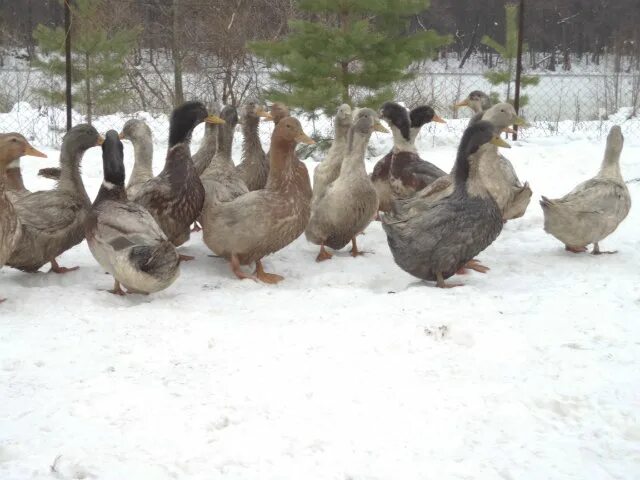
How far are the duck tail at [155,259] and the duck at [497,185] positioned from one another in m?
1.77

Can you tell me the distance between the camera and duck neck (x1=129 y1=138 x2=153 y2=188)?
6.29 m

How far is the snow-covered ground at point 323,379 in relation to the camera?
2541 millimetres

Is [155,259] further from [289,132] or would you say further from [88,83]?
[88,83]

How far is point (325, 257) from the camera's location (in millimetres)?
5875

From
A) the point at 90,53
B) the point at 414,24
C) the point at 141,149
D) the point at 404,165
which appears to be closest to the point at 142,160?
the point at 141,149

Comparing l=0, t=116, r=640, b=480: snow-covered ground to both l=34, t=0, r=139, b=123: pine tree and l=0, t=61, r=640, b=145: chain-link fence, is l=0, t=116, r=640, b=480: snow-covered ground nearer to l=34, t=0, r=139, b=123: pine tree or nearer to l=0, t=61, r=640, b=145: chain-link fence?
l=34, t=0, r=139, b=123: pine tree

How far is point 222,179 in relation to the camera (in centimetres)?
588

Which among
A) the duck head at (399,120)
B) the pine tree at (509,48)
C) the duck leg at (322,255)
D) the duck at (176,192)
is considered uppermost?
the pine tree at (509,48)

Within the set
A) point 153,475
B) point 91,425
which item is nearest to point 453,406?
point 153,475

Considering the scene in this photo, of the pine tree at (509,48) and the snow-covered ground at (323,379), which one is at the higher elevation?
the pine tree at (509,48)

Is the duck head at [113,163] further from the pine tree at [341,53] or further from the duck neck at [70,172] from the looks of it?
the pine tree at [341,53]

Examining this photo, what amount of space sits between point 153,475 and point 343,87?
748 cm

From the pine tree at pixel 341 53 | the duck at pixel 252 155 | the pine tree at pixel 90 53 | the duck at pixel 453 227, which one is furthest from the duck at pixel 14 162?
the pine tree at pixel 90 53

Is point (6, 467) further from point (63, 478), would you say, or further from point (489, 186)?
point (489, 186)
